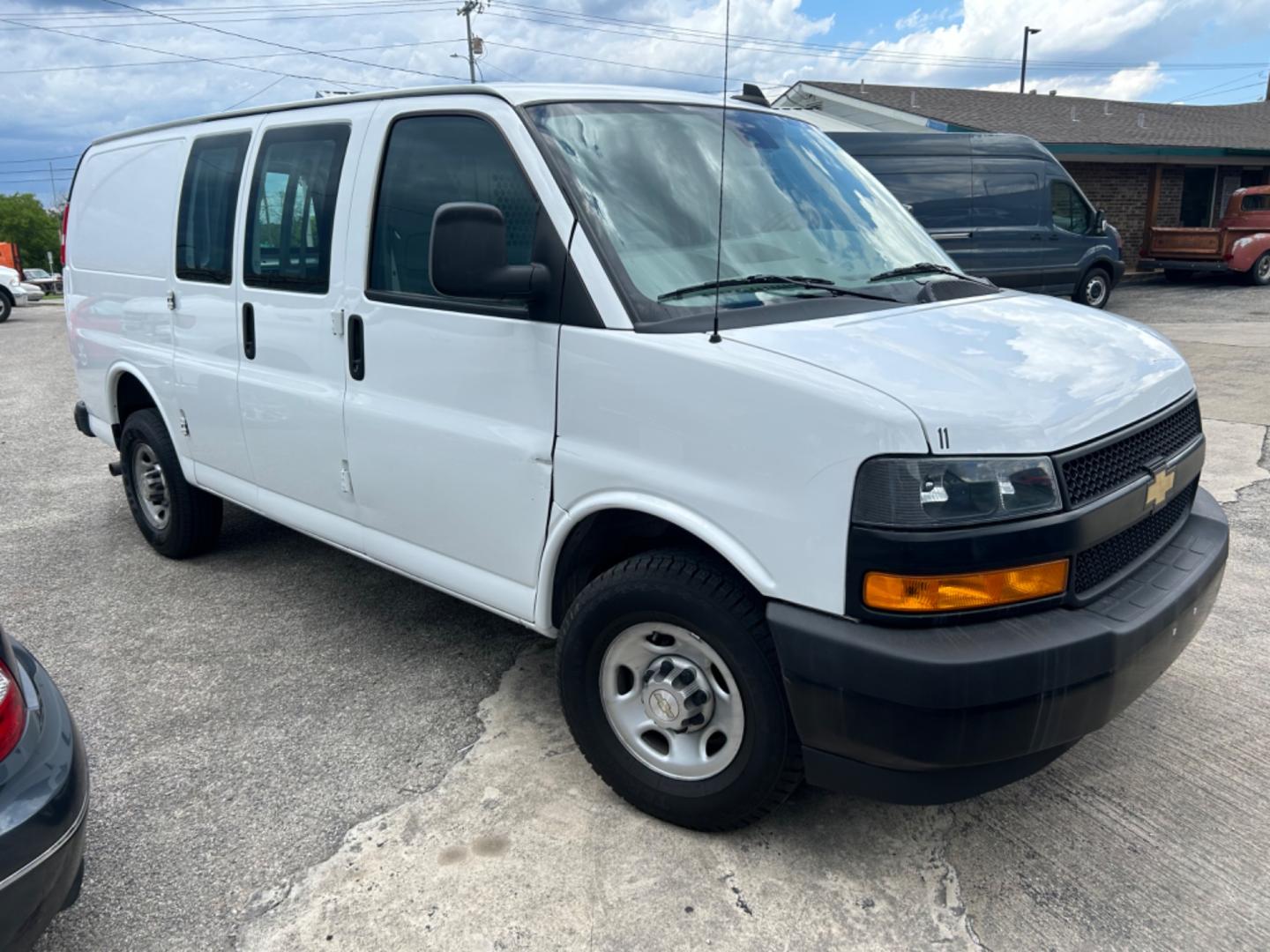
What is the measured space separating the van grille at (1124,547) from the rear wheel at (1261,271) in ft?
68.8

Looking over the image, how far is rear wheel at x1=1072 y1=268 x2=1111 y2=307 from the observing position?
51.6 ft

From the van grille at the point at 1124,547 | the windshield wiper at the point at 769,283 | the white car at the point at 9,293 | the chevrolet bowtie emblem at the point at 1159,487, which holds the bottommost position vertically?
the white car at the point at 9,293

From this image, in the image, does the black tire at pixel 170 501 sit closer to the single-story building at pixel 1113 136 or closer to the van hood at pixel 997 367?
the van hood at pixel 997 367

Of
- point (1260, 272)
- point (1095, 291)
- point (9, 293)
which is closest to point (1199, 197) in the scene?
point (1260, 272)

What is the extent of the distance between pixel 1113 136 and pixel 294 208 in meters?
23.8

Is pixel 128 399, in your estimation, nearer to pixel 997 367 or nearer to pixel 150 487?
pixel 150 487

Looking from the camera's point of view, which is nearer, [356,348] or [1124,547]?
[1124,547]

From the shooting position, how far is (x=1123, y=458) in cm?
257

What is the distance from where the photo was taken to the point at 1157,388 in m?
2.80

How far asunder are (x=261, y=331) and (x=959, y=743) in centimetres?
305

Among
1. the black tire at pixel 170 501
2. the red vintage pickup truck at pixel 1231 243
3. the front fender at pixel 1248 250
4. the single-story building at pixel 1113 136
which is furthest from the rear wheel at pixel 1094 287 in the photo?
the black tire at pixel 170 501

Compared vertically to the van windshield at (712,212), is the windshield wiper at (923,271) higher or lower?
lower

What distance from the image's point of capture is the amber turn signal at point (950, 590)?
2260 mm

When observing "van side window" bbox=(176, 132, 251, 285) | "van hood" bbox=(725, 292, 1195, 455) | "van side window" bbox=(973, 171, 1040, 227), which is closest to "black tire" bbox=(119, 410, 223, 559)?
"van side window" bbox=(176, 132, 251, 285)
